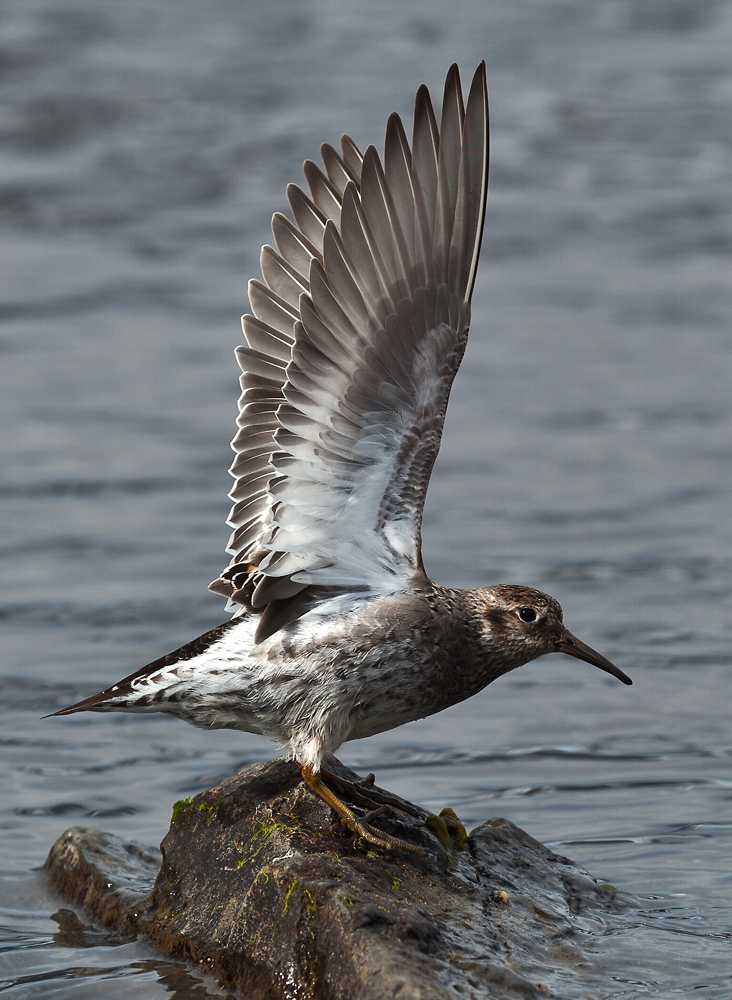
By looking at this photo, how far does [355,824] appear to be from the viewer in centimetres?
563

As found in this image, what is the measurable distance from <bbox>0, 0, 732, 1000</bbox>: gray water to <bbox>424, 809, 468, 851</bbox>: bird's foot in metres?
0.78

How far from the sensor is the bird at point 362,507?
18.7ft

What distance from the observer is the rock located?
4.96 meters

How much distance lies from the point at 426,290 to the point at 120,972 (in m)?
2.93

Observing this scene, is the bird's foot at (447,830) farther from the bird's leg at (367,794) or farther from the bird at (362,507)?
the bird at (362,507)

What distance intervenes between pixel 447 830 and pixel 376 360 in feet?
6.34

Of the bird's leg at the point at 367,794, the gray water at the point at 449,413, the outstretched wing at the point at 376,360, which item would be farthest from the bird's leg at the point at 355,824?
the gray water at the point at 449,413

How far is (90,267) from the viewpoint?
1476 centimetres

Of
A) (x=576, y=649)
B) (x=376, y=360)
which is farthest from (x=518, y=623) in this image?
(x=376, y=360)

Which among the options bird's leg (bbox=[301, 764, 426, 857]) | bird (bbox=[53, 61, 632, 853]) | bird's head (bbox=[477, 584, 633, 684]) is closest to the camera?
bird's leg (bbox=[301, 764, 426, 857])

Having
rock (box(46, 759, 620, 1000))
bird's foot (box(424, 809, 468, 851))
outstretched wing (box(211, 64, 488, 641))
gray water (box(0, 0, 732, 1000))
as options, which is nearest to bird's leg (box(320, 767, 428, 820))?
rock (box(46, 759, 620, 1000))

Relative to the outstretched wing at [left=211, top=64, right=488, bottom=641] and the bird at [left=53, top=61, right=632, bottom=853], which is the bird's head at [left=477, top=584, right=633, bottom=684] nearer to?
the bird at [left=53, top=61, right=632, bottom=853]

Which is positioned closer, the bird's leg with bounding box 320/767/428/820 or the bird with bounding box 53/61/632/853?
the bird with bounding box 53/61/632/853

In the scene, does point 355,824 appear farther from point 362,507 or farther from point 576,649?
point 576,649
